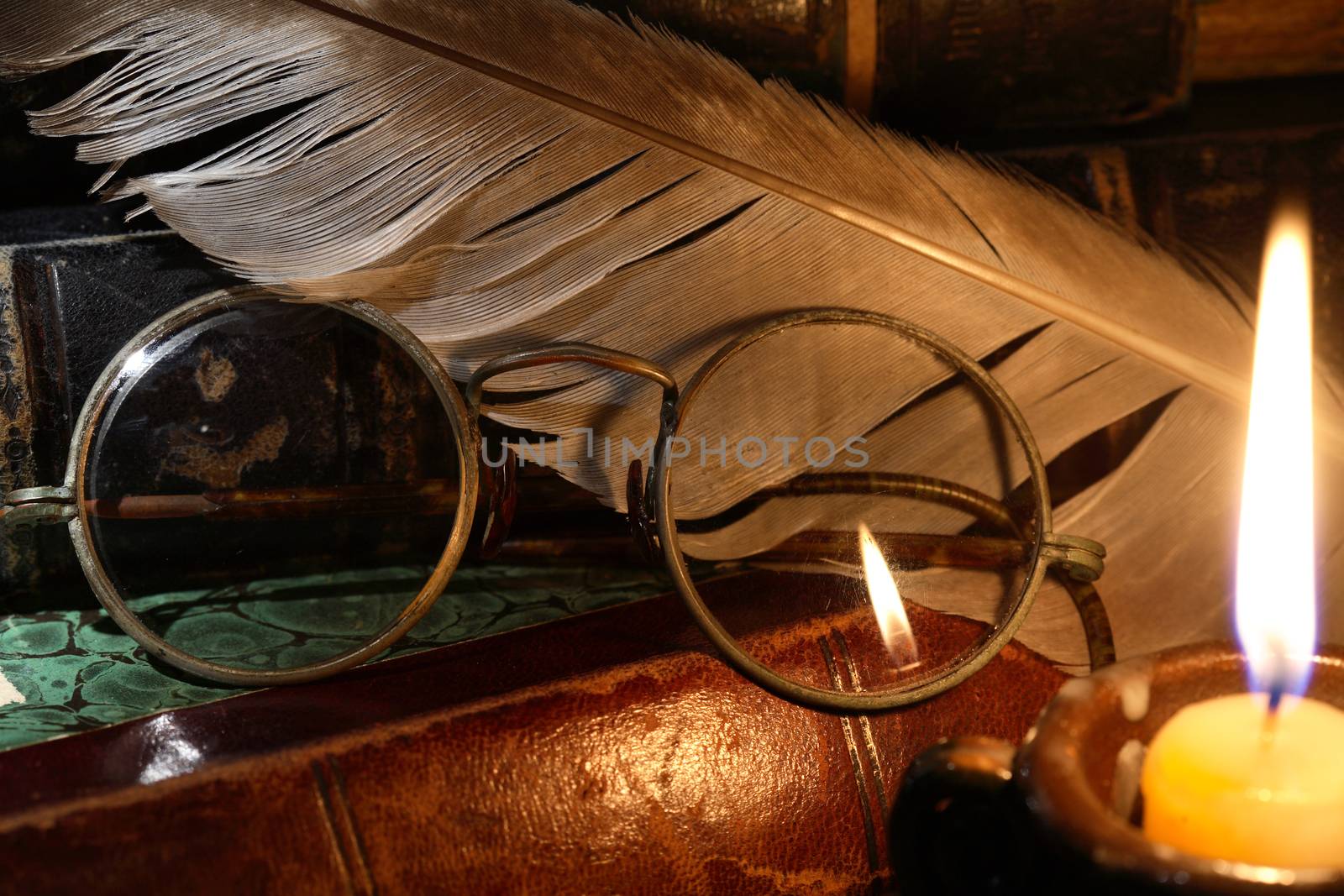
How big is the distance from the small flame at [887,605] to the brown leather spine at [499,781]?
32 mm

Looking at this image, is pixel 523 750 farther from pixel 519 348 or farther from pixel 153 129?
pixel 153 129

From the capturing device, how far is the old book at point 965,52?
771 millimetres

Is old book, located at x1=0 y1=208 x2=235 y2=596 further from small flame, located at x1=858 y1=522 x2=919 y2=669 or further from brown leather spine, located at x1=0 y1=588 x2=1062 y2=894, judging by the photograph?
small flame, located at x1=858 y1=522 x2=919 y2=669

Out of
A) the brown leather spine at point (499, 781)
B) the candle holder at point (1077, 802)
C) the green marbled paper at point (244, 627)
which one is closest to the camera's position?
the candle holder at point (1077, 802)

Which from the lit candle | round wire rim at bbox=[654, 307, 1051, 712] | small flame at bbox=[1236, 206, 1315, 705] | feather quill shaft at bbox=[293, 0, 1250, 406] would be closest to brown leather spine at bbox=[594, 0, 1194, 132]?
feather quill shaft at bbox=[293, 0, 1250, 406]

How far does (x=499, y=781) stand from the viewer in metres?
0.53

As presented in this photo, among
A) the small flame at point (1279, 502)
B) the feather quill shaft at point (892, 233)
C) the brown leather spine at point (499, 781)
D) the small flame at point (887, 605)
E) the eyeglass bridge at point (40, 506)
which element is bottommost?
the brown leather spine at point (499, 781)

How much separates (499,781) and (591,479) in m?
0.23

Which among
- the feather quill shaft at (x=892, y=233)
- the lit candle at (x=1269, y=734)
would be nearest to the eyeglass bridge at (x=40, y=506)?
the feather quill shaft at (x=892, y=233)

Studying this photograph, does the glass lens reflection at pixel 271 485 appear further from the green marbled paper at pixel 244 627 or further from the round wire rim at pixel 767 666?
the round wire rim at pixel 767 666

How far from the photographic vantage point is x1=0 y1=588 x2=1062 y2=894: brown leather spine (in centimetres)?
48

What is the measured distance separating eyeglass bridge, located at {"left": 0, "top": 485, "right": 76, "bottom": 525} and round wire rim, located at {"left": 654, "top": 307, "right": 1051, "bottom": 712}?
0.36 m

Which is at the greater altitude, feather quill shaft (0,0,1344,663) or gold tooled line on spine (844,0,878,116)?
gold tooled line on spine (844,0,878,116)

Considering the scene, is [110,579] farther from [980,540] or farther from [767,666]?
[980,540]
